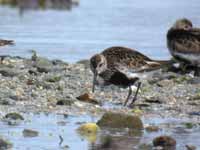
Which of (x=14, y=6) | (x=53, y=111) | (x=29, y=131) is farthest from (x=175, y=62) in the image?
(x=14, y=6)

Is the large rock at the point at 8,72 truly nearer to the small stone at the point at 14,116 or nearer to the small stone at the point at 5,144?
the small stone at the point at 14,116

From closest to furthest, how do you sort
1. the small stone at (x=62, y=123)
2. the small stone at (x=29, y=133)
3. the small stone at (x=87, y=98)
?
the small stone at (x=29, y=133)
the small stone at (x=62, y=123)
the small stone at (x=87, y=98)

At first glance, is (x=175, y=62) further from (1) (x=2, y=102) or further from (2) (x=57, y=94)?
(1) (x=2, y=102)

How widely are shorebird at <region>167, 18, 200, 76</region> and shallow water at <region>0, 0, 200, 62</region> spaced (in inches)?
125

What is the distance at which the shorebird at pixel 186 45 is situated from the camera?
1451cm

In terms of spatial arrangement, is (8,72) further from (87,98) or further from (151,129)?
(151,129)

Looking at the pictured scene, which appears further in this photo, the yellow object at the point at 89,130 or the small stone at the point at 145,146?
the yellow object at the point at 89,130

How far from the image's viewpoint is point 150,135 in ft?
33.6

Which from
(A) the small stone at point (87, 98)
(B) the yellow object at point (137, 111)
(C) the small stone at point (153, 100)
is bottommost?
(C) the small stone at point (153, 100)

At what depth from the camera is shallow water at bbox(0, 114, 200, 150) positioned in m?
9.57

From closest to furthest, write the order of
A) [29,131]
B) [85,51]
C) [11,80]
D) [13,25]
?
[29,131] → [11,80] → [85,51] → [13,25]

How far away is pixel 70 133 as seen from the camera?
400 inches

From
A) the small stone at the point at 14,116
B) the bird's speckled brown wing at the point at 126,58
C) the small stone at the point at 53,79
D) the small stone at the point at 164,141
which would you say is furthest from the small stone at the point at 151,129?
the small stone at the point at 53,79

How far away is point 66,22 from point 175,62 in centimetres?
1192
